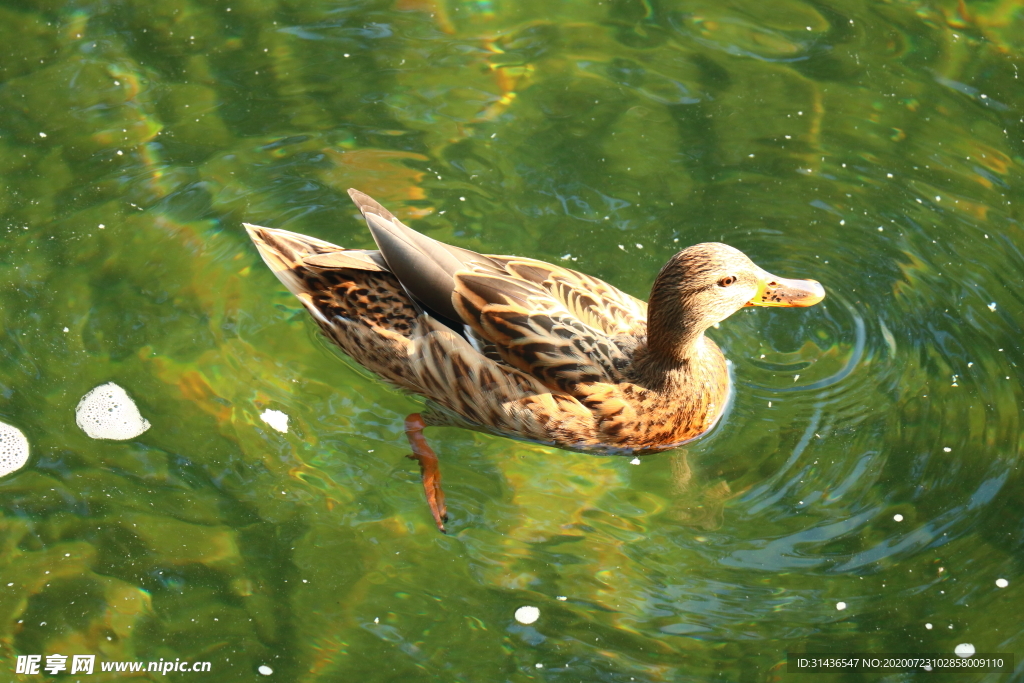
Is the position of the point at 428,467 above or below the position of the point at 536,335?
below

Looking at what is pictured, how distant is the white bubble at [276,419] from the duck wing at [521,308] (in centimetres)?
104

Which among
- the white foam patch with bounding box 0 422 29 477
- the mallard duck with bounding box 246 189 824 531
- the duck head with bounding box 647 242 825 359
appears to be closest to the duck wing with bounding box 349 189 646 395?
the mallard duck with bounding box 246 189 824 531

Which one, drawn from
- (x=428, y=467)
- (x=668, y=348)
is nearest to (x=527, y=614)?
(x=428, y=467)

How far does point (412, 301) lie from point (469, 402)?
25.6 inches

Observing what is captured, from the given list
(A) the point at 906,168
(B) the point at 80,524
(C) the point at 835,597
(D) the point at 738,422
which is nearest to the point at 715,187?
(A) the point at 906,168

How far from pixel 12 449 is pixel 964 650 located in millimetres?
5127

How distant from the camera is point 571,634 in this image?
481 centimetres

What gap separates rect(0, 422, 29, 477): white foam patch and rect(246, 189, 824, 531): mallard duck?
1811mm

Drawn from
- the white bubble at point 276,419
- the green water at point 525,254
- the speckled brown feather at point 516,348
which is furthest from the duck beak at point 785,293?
the white bubble at point 276,419

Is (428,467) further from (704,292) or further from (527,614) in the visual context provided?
(704,292)

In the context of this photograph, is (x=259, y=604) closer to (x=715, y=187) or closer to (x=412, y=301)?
(x=412, y=301)

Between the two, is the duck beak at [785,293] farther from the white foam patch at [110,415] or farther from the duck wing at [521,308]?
the white foam patch at [110,415]

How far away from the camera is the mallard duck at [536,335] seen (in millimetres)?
5020

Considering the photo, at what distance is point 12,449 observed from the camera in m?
5.38
